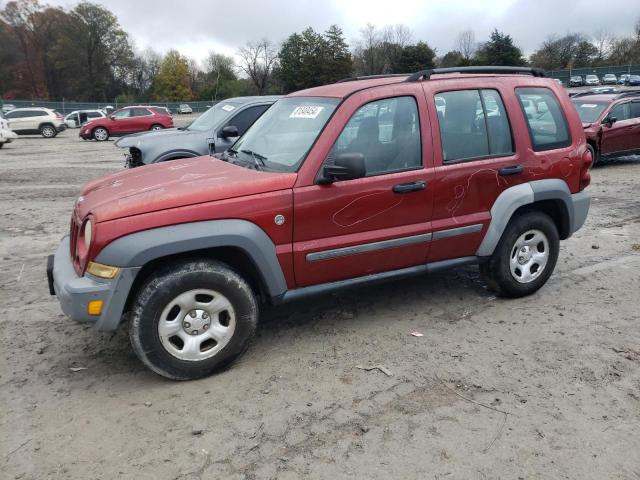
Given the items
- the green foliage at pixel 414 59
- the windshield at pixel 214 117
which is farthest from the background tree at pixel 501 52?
the windshield at pixel 214 117

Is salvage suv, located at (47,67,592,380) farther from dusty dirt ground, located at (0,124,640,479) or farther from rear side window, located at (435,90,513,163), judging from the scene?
dusty dirt ground, located at (0,124,640,479)

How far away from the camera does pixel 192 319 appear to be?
3.56 m

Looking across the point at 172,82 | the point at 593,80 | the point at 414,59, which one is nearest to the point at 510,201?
the point at 593,80

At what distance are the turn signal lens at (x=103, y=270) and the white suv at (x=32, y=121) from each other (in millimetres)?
29404

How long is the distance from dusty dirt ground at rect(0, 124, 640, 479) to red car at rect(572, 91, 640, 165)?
845 centimetres

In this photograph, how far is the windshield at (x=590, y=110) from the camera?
42.2 ft

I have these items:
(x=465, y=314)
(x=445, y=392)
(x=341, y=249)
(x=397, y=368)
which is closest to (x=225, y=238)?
(x=341, y=249)

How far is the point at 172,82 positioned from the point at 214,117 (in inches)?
3121

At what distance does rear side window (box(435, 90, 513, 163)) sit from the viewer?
4328 mm

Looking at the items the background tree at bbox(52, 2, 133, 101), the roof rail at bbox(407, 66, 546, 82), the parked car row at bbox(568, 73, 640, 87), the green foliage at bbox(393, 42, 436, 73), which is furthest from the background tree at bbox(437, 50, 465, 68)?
the roof rail at bbox(407, 66, 546, 82)

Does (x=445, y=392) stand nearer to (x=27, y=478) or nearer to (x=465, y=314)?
(x=465, y=314)

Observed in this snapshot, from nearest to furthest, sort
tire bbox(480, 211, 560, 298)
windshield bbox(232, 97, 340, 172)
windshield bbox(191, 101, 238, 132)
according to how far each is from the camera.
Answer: windshield bbox(232, 97, 340, 172)
tire bbox(480, 211, 560, 298)
windshield bbox(191, 101, 238, 132)

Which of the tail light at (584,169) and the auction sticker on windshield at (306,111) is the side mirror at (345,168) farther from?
the tail light at (584,169)

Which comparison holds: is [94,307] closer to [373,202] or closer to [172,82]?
[373,202]
